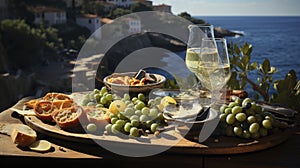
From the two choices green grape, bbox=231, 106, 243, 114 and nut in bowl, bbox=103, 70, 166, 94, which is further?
nut in bowl, bbox=103, 70, 166, 94

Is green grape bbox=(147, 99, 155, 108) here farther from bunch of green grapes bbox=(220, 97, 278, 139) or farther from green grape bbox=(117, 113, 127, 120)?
bunch of green grapes bbox=(220, 97, 278, 139)

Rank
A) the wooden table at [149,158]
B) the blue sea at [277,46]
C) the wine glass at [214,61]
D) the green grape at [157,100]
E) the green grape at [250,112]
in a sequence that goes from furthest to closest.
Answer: the blue sea at [277,46] → the green grape at [157,100] → the wine glass at [214,61] → the green grape at [250,112] → the wooden table at [149,158]

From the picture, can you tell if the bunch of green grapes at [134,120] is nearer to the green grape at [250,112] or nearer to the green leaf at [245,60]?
the green grape at [250,112]

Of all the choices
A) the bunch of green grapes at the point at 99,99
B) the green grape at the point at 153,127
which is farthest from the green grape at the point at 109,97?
the green grape at the point at 153,127

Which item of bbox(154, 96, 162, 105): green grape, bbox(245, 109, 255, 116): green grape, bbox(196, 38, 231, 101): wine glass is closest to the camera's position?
bbox(245, 109, 255, 116): green grape

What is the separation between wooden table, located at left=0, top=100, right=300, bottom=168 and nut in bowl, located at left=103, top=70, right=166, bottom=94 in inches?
14.4

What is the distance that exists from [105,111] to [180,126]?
0.32 metres

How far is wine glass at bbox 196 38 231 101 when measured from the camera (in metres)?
1.24

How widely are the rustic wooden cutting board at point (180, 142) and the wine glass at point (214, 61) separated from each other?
0.25m

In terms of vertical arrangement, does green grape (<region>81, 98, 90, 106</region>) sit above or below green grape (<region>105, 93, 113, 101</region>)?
below

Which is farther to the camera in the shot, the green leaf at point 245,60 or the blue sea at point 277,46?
the blue sea at point 277,46

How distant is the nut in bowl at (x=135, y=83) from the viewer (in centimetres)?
143

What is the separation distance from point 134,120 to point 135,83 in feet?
1.06

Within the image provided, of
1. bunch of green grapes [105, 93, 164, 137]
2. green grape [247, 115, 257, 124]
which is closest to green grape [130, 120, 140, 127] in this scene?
bunch of green grapes [105, 93, 164, 137]
